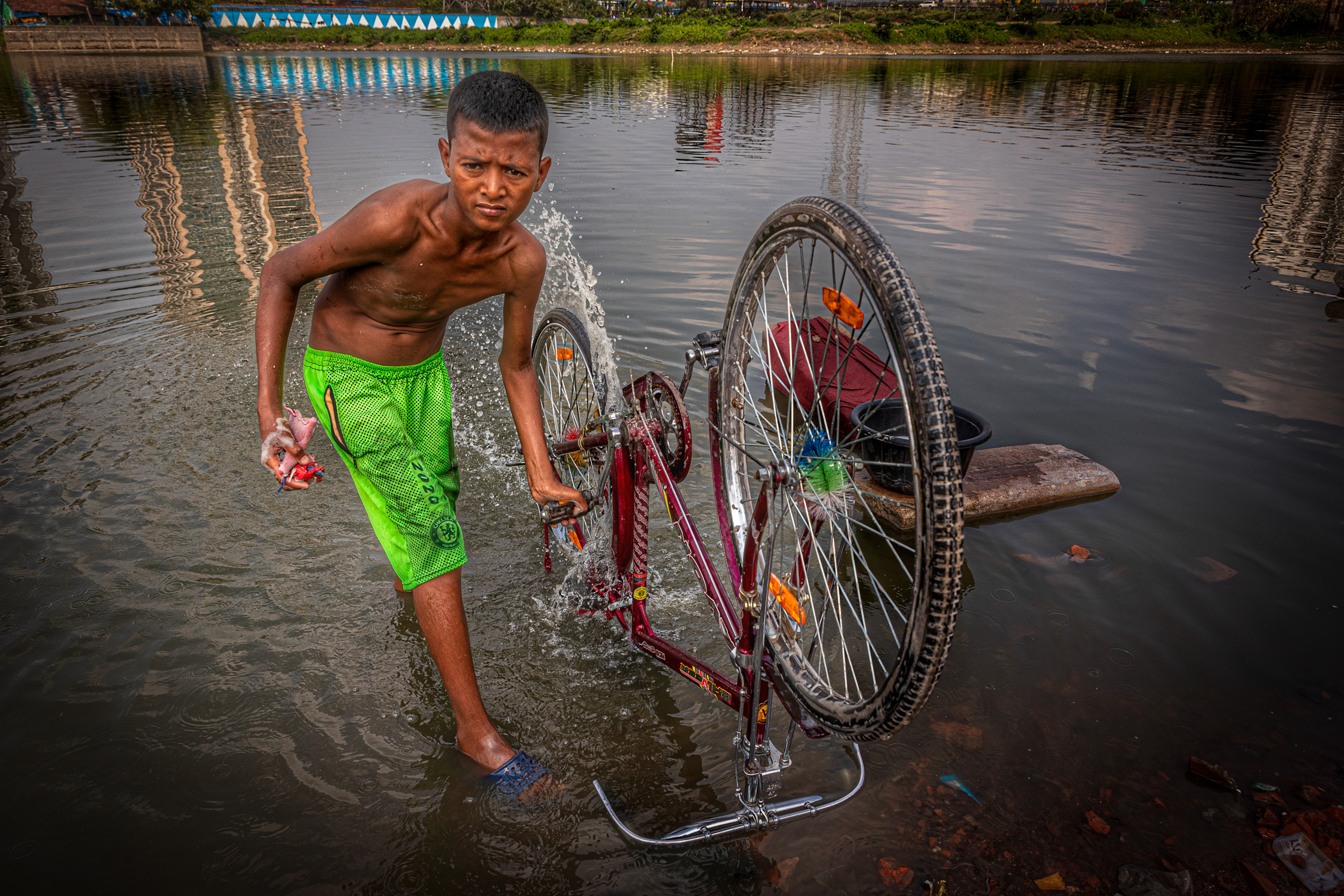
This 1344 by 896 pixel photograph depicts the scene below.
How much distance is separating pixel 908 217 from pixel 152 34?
6644 cm

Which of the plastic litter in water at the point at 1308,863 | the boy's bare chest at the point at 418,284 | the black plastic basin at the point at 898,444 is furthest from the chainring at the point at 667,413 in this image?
the plastic litter in water at the point at 1308,863

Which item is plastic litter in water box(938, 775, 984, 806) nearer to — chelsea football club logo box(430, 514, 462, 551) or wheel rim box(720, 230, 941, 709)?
wheel rim box(720, 230, 941, 709)

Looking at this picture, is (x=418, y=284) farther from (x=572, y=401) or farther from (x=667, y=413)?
(x=572, y=401)

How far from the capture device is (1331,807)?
239 cm

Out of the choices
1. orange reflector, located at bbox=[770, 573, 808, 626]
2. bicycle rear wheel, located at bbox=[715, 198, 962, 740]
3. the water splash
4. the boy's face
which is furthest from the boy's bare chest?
orange reflector, located at bbox=[770, 573, 808, 626]

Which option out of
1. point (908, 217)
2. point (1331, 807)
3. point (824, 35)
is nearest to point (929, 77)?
point (824, 35)

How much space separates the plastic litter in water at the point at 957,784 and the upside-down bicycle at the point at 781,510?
459 mm

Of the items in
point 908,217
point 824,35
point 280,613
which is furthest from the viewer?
point 824,35

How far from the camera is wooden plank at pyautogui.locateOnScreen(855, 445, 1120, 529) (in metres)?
3.97

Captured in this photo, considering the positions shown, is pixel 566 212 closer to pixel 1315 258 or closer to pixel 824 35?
pixel 1315 258

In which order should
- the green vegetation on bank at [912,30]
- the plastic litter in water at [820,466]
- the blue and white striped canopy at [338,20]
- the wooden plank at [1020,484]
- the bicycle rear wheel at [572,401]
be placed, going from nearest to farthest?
the plastic litter in water at [820,466], the bicycle rear wheel at [572,401], the wooden plank at [1020,484], the green vegetation on bank at [912,30], the blue and white striped canopy at [338,20]

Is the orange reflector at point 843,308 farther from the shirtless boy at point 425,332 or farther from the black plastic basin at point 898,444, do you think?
the black plastic basin at point 898,444

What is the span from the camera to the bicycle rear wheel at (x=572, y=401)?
3.05 m

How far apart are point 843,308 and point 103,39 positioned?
236 ft
